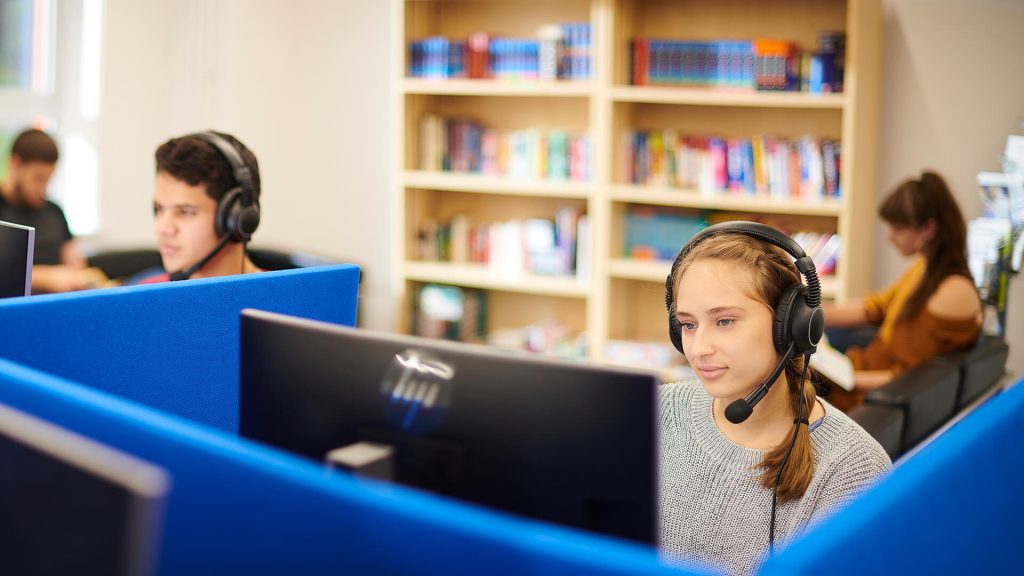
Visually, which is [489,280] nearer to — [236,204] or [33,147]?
[33,147]

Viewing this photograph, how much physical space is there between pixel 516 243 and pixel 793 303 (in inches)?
136

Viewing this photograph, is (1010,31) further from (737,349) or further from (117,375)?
(117,375)

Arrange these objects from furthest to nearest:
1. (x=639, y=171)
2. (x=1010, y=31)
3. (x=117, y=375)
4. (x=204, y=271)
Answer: (x=639, y=171) → (x=1010, y=31) → (x=204, y=271) → (x=117, y=375)

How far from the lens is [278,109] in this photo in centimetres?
563

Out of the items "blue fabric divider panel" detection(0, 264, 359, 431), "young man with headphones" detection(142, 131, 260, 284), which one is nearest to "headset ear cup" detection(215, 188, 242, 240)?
"young man with headphones" detection(142, 131, 260, 284)

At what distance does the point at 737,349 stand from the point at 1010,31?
3.50 meters

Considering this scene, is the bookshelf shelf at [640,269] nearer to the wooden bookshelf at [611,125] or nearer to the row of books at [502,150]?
the wooden bookshelf at [611,125]

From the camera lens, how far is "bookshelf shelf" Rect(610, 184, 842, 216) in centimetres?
421

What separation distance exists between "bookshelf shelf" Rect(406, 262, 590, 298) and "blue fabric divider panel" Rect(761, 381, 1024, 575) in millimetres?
3639

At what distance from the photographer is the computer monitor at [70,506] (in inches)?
24.4

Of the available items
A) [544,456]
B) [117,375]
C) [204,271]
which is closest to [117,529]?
[544,456]

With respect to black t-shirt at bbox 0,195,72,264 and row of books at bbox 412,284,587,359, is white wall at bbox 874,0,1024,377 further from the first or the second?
black t-shirt at bbox 0,195,72,264

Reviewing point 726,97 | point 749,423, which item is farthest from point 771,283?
point 726,97

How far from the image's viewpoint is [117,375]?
138 centimetres
